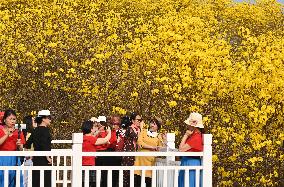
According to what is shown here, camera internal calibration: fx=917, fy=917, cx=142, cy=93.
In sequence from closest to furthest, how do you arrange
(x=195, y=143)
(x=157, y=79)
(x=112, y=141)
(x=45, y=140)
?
1. (x=195, y=143)
2. (x=45, y=140)
3. (x=112, y=141)
4. (x=157, y=79)

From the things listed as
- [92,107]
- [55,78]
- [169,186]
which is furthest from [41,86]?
[169,186]

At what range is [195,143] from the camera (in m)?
13.8

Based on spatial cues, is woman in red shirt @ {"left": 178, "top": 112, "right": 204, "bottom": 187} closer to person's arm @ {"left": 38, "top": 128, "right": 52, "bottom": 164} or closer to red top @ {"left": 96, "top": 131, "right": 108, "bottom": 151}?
person's arm @ {"left": 38, "top": 128, "right": 52, "bottom": 164}

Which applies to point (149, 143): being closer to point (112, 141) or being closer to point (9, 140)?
point (112, 141)

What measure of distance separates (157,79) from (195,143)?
34.1ft

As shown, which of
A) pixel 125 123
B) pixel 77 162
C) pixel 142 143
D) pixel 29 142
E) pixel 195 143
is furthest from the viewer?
pixel 125 123

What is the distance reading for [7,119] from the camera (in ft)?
45.0

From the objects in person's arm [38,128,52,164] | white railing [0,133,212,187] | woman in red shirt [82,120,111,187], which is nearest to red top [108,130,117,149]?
woman in red shirt [82,120,111,187]

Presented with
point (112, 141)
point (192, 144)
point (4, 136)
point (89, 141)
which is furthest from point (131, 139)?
point (4, 136)

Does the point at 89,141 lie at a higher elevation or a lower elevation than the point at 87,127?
lower

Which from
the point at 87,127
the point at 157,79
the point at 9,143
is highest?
the point at 157,79

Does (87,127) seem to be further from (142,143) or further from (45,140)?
(142,143)

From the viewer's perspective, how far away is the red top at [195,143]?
13.8m

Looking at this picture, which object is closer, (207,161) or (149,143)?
(207,161)
